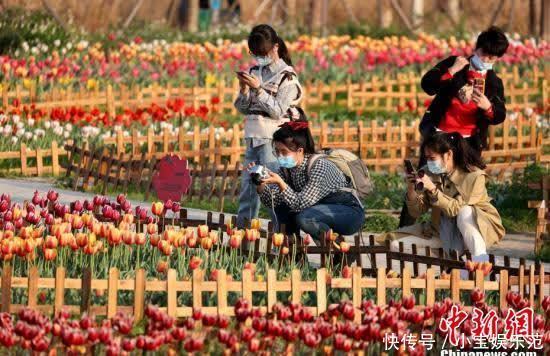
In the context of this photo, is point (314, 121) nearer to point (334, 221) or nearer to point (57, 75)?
point (57, 75)

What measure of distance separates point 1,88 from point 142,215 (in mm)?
9296

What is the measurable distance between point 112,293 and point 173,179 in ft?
8.77

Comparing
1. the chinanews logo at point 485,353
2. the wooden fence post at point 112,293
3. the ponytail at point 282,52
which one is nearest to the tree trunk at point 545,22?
the ponytail at point 282,52

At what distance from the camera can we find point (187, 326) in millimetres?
8594

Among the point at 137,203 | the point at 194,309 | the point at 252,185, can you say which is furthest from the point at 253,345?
the point at 137,203

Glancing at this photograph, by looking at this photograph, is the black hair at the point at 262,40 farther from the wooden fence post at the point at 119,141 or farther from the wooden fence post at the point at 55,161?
the wooden fence post at the point at 55,161

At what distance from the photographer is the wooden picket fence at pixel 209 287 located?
29.9ft

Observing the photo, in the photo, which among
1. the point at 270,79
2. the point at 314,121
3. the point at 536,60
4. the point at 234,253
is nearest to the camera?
the point at 234,253

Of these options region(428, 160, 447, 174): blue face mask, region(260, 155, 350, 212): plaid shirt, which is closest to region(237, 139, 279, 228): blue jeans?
region(260, 155, 350, 212): plaid shirt

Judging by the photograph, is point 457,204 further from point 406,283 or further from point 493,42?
point 493,42

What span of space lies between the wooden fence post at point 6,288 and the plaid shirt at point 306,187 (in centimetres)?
290

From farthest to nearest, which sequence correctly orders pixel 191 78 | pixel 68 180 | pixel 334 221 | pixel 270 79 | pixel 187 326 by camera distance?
pixel 191 78 < pixel 68 180 < pixel 270 79 < pixel 334 221 < pixel 187 326

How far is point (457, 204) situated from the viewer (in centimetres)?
1139

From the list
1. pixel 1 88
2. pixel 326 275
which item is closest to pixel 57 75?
pixel 1 88
